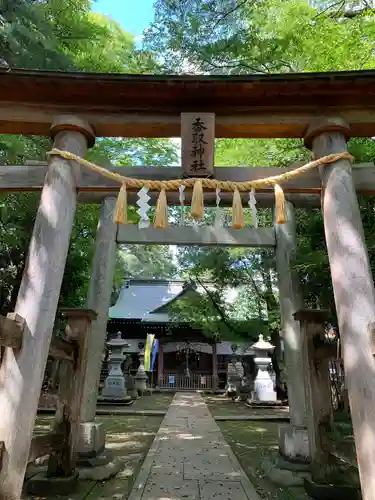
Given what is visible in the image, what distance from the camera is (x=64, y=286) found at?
405 inches

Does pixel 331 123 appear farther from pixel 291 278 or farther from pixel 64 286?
pixel 64 286

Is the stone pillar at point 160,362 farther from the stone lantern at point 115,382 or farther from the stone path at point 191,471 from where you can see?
the stone path at point 191,471

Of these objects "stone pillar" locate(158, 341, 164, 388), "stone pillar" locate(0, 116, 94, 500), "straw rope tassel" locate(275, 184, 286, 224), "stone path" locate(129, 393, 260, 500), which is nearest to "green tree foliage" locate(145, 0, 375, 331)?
"straw rope tassel" locate(275, 184, 286, 224)

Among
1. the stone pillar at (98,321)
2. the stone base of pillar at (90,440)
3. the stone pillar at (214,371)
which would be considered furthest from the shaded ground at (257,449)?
the stone pillar at (214,371)

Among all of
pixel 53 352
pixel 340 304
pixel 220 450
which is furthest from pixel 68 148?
pixel 220 450

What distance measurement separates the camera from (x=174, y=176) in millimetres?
4176

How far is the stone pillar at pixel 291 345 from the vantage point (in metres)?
5.30

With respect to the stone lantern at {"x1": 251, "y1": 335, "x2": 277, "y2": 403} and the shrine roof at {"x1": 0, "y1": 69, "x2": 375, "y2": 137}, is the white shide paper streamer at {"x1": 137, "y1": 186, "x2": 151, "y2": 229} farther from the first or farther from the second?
the stone lantern at {"x1": 251, "y1": 335, "x2": 277, "y2": 403}

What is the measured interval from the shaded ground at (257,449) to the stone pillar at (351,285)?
1.99 metres

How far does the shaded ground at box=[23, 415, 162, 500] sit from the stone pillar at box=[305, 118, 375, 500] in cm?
285

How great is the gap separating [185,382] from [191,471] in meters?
17.7

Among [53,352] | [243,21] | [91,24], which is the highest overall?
[243,21]

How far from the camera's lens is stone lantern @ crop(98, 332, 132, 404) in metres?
13.6

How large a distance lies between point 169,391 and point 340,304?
18.7 metres
